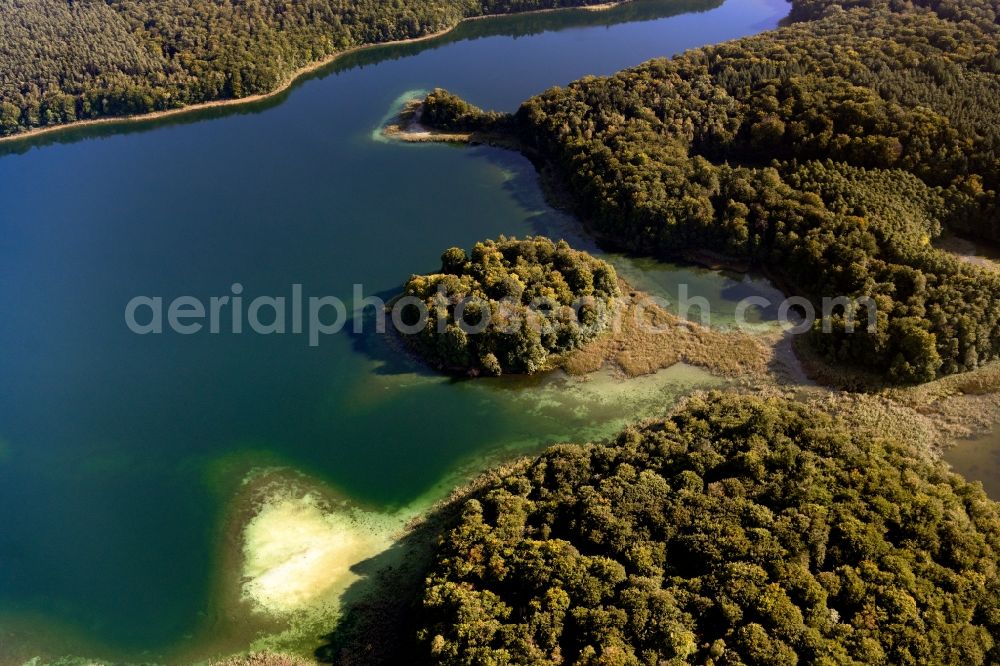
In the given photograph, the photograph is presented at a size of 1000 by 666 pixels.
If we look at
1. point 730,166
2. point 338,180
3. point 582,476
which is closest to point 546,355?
point 582,476

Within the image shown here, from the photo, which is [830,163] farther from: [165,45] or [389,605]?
[165,45]

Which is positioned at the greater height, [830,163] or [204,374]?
[830,163]

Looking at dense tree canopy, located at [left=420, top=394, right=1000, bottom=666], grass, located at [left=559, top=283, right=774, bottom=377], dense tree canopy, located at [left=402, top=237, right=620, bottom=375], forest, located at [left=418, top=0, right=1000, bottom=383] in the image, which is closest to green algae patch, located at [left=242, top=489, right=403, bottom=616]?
dense tree canopy, located at [left=420, top=394, right=1000, bottom=666]

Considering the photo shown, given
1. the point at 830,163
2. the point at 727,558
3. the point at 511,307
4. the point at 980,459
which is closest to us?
the point at 727,558

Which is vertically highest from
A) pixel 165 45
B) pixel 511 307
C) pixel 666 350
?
pixel 165 45

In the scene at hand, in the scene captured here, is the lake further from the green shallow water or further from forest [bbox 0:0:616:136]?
forest [bbox 0:0:616:136]

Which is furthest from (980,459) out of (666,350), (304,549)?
(304,549)
